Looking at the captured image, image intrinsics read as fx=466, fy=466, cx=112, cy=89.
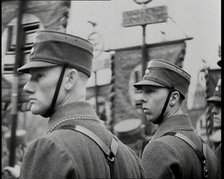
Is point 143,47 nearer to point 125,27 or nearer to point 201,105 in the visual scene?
point 125,27

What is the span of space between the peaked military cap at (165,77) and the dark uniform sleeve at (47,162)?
1483mm

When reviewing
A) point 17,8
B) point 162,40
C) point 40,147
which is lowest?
point 40,147

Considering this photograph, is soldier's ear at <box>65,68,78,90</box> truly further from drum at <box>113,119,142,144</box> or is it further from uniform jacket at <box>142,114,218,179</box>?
drum at <box>113,119,142,144</box>

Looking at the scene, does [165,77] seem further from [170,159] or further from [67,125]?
[67,125]

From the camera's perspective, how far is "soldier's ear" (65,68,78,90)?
7.15ft

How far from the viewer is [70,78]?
2.20 m

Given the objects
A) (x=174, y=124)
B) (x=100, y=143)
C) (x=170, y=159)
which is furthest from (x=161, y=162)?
(x=100, y=143)

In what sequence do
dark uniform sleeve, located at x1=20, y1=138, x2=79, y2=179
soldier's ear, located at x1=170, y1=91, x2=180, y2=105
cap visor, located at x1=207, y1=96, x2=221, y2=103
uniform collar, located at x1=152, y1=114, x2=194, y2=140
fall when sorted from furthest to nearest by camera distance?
cap visor, located at x1=207, y1=96, x2=221, y2=103 → soldier's ear, located at x1=170, y1=91, x2=180, y2=105 → uniform collar, located at x1=152, y1=114, x2=194, y2=140 → dark uniform sleeve, located at x1=20, y1=138, x2=79, y2=179

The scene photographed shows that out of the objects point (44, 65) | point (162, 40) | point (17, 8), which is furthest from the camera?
point (17, 8)

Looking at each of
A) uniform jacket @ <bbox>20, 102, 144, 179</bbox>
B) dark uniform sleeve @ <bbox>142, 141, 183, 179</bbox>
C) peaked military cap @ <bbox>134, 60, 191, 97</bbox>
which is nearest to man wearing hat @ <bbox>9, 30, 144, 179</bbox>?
uniform jacket @ <bbox>20, 102, 144, 179</bbox>

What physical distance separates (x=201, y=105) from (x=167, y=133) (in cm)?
329

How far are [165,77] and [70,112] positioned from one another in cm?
133

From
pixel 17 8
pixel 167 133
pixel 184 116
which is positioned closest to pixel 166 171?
pixel 167 133

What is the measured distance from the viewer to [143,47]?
6.60 metres
